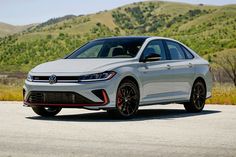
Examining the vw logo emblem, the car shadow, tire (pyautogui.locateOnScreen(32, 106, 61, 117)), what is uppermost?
the vw logo emblem

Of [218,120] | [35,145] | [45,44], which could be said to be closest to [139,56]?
[218,120]

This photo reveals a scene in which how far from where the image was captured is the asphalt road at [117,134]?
879 cm

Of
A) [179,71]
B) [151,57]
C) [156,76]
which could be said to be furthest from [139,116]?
[179,71]

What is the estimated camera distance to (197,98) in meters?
15.6

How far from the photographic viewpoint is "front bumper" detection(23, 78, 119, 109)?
41.6 ft

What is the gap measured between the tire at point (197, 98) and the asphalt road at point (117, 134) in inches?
11.8

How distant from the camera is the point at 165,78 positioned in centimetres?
1444

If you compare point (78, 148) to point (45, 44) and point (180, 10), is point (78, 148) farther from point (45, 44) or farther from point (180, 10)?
point (180, 10)

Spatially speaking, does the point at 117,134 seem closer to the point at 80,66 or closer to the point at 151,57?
the point at 80,66

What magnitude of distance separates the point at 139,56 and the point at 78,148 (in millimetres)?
5000

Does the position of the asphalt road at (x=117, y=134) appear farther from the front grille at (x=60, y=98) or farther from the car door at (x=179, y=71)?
the car door at (x=179, y=71)

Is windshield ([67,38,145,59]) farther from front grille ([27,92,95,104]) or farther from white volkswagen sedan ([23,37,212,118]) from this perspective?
front grille ([27,92,95,104])

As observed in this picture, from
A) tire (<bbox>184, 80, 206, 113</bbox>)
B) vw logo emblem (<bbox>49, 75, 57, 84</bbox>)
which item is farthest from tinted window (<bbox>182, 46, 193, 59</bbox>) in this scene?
vw logo emblem (<bbox>49, 75, 57, 84</bbox>)

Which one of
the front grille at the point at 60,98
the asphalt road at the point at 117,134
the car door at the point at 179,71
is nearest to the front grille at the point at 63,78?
the front grille at the point at 60,98
